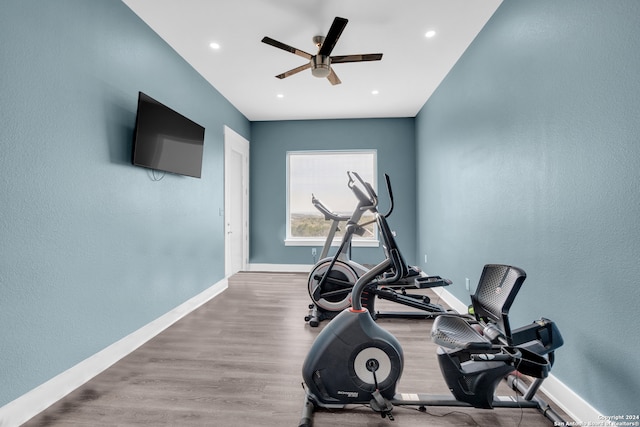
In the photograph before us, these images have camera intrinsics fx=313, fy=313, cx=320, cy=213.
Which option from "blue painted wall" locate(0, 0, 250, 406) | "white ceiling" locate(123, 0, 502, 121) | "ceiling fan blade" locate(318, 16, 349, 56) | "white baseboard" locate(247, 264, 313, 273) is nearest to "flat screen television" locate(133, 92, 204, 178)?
"blue painted wall" locate(0, 0, 250, 406)

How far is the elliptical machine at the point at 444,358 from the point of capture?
5.13 feet

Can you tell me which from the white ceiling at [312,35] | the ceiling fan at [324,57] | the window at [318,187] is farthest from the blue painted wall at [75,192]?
the window at [318,187]

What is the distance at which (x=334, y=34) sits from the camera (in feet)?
7.63

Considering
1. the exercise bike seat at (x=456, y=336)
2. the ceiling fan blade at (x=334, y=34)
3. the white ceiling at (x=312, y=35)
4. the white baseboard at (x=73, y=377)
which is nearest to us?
the exercise bike seat at (x=456, y=336)

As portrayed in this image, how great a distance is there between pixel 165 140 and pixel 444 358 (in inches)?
110

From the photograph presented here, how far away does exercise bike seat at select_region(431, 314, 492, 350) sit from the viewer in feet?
4.90

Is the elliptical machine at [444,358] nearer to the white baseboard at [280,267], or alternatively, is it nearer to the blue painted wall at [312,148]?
the blue painted wall at [312,148]

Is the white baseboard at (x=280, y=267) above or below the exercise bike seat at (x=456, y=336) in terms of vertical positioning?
below

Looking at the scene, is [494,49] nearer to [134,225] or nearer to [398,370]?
[398,370]

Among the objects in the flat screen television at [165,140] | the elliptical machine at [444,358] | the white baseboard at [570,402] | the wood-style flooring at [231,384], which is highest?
the flat screen television at [165,140]

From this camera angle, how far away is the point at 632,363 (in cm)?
135

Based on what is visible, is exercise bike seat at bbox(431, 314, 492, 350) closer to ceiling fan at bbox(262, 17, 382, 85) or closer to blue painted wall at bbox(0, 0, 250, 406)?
ceiling fan at bbox(262, 17, 382, 85)

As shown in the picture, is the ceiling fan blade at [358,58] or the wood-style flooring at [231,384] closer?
the wood-style flooring at [231,384]

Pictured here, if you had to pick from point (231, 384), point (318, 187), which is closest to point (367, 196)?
point (231, 384)
